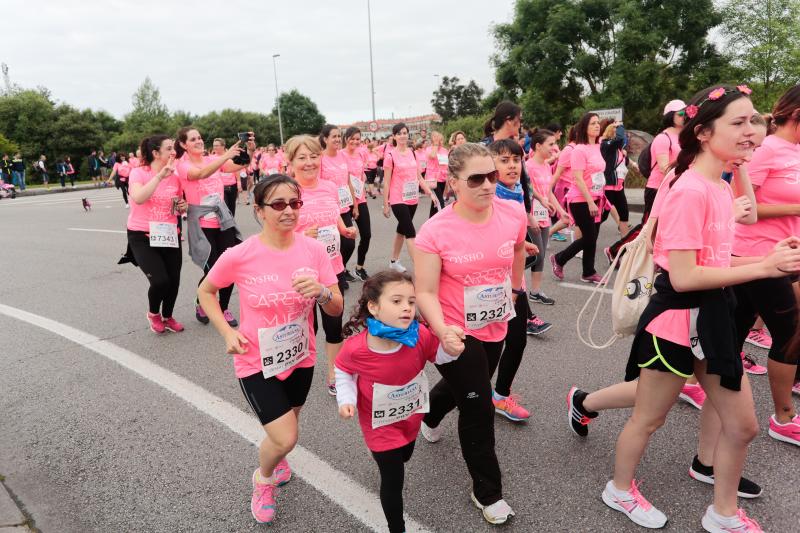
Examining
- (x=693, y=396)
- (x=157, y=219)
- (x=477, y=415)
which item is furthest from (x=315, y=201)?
(x=693, y=396)

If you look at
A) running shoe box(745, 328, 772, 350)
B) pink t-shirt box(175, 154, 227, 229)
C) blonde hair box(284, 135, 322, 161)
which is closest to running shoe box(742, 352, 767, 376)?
running shoe box(745, 328, 772, 350)

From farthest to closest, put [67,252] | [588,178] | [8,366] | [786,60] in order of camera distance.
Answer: [786,60] → [67,252] → [588,178] → [8,366]

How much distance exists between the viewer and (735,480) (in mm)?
2318

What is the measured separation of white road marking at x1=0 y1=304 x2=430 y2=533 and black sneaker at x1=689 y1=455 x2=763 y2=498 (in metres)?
1.46

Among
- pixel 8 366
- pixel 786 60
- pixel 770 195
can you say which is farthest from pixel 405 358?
pixel 786 60

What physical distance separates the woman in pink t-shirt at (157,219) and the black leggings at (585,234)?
4.39 m

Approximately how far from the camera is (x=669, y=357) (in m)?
2.26

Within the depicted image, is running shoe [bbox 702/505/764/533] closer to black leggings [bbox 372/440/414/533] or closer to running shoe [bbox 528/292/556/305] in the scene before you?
black leggings [bbox 372/440/414/533]

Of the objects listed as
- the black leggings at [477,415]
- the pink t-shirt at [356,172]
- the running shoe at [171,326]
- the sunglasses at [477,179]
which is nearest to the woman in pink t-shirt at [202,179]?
the running shoe at [171,326]

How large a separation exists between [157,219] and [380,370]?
3.89m

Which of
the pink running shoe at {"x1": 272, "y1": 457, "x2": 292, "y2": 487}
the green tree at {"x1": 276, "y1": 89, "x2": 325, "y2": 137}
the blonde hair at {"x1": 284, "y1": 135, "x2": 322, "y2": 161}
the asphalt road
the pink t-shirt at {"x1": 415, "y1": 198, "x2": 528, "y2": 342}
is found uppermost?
the green tree at {"x1": 276, "y1": 89, "x2": 325, "y2": 137}

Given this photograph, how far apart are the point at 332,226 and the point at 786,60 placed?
25.7 meters

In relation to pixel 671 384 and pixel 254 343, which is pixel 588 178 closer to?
pixel 671 384

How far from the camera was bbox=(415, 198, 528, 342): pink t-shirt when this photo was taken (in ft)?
8.42
